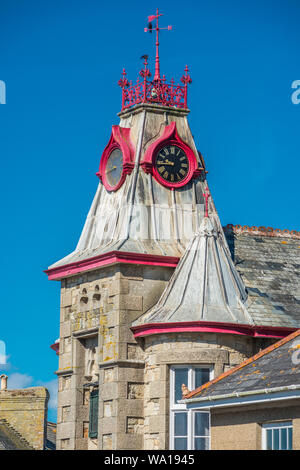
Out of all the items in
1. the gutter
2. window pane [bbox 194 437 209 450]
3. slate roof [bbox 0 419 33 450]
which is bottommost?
window pane [bbox 194 437 209 450]

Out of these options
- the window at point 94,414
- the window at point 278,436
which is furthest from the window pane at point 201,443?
the window at point 278,436

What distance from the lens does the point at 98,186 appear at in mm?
41000

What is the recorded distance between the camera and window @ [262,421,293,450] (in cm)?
2872

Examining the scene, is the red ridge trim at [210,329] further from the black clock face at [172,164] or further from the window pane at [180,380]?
the black clock face at [172,164]

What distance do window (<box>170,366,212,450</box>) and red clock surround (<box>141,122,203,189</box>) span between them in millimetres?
6427

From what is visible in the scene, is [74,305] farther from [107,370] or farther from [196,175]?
[196,175]

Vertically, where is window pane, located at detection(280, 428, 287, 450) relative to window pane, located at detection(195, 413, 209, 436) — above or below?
below

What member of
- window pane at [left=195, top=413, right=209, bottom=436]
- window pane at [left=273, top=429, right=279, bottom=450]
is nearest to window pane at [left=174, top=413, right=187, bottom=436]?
window pane at [left=195, top=413, right=209, bottom=436]

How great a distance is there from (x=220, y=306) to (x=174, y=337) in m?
1.72

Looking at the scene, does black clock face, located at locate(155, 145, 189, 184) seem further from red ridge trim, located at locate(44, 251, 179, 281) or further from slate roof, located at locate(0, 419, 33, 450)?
slate roof, located at locate(0, 419, 33, 450)

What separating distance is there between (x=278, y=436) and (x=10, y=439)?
30224 mm

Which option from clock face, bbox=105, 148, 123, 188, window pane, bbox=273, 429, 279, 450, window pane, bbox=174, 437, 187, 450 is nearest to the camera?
window pane, bbox=273, 429, 279, 450

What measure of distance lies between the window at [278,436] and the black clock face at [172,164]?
12145 millimetres
